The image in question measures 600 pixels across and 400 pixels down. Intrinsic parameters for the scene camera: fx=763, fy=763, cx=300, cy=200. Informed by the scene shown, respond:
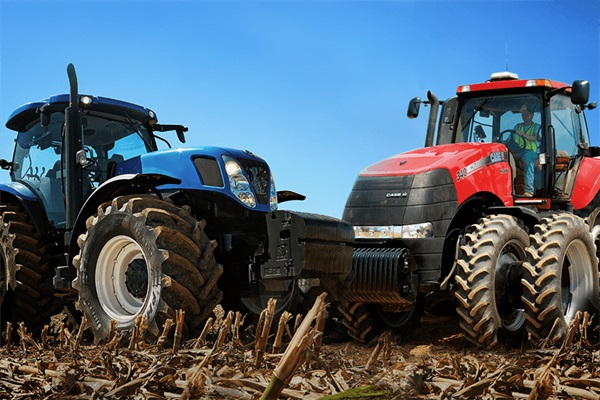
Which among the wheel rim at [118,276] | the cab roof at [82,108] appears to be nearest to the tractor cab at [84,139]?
the cab roof at [82,108]

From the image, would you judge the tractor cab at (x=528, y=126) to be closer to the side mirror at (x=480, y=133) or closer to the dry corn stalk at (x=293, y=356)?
the side mirror at (x=480, y=133)

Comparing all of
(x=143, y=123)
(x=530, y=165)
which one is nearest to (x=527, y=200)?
(x=530, y=165)

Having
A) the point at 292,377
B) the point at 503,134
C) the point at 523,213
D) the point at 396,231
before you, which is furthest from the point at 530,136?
the point at 292,377

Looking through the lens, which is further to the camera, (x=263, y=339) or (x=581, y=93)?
(x=581, y=93)

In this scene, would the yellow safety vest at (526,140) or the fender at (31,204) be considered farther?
the yellow safety vest at (526,140)

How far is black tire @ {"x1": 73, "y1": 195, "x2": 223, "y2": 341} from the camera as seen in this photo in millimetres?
5336

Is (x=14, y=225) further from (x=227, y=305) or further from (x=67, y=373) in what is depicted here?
(x=67, y=373)

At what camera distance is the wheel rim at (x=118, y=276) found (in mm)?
5832

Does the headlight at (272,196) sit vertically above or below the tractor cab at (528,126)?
below

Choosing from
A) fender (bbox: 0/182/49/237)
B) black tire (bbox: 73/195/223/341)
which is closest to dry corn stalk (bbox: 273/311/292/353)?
black tire (bbox: 73/195/223/341)

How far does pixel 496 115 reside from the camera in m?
8.83

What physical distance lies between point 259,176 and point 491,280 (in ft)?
7.47

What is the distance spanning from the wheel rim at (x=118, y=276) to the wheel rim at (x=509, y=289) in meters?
3.32

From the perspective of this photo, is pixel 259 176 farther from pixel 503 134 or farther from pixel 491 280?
pixel 503 134
